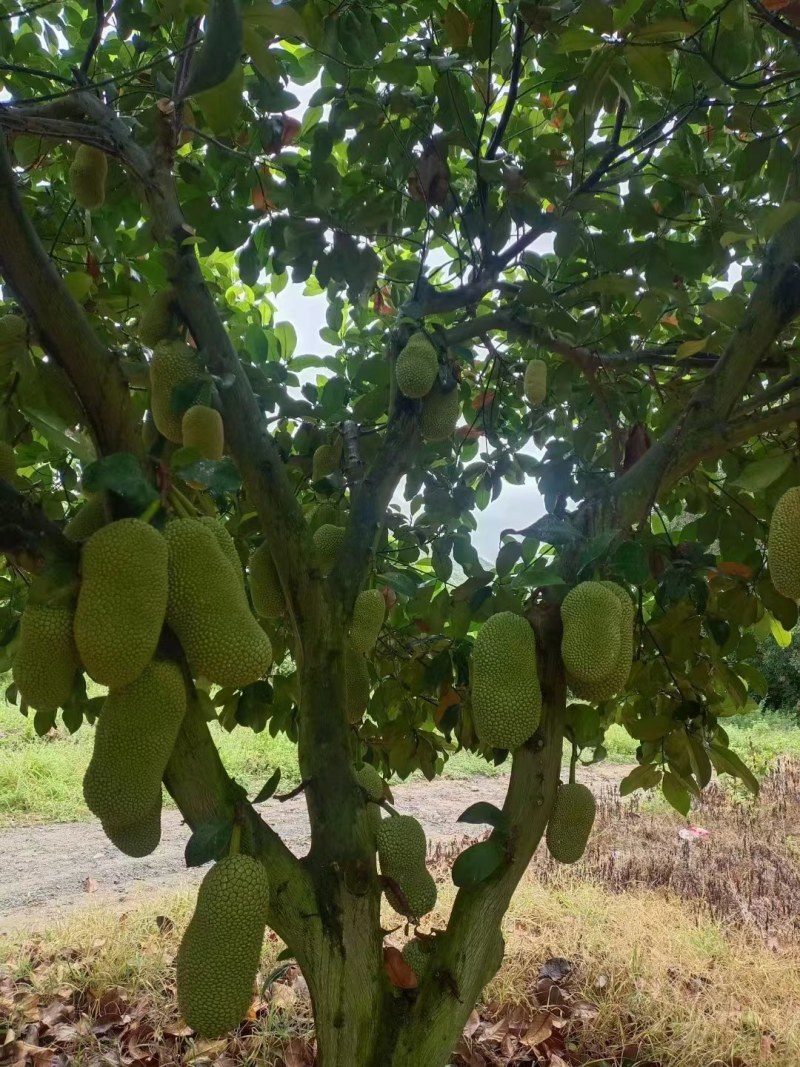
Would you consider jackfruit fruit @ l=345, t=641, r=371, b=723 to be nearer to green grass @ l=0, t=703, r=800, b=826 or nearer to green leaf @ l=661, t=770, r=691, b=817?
green leaf @ l=661, t=770, r=691, b=817

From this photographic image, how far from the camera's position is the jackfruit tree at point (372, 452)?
2.70ft

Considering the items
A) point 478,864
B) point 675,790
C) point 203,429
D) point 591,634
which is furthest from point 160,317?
point 675,790

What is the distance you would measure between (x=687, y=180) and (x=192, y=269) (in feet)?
3.01

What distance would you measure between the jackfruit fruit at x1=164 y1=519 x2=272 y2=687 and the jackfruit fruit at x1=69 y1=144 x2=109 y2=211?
79cm

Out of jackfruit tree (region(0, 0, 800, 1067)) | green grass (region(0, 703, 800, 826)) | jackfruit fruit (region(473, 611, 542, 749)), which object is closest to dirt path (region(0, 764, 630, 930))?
green grass (region(0, 703, 800, 826))

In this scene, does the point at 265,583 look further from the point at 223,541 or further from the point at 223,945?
the point at 223,945

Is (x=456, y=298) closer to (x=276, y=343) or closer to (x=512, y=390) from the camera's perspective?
(x=276, y=343)

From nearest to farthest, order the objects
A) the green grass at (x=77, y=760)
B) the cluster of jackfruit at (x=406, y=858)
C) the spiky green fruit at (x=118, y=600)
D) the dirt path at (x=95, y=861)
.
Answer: the spiky green fruit at (x=118, y=600)
the cluster of jackfruit at (x=406, y=858)
the dirt path at (x=95, y=861)
the green grass at (x=77, y=760)

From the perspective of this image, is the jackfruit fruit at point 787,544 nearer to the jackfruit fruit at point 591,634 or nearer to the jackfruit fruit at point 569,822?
the jackfruit fruit at point 591,634

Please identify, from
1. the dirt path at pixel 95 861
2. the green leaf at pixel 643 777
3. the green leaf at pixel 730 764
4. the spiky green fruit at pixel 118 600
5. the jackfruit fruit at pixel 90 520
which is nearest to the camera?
the spiky green fruit at pixel 118 600

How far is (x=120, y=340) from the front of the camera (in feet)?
4.92

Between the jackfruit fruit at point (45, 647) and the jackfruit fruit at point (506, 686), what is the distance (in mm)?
465

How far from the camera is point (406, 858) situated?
1108 millimetres

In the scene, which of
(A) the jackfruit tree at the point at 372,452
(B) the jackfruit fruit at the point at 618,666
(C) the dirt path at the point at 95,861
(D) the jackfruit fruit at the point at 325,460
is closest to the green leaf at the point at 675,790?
(A) the jackfruit tree at the point at 372,452
